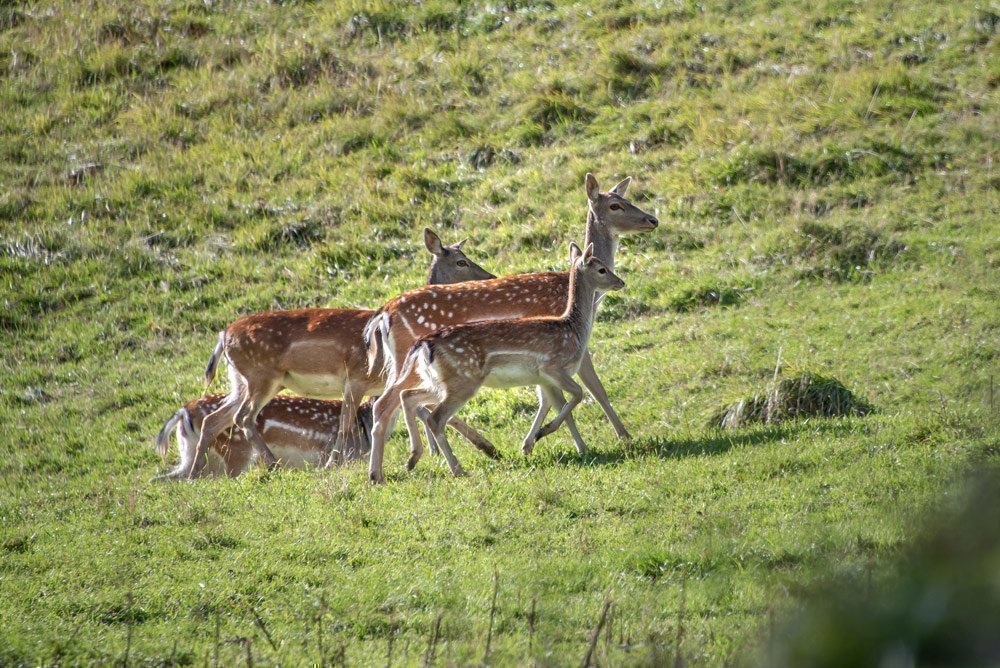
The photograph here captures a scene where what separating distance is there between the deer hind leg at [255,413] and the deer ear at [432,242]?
2213 millimetres

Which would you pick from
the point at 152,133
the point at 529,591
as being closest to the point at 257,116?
the point at 152,133

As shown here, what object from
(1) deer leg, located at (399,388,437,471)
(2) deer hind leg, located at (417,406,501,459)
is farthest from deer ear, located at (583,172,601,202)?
(1) deer leg, located at (399,388,437,471)

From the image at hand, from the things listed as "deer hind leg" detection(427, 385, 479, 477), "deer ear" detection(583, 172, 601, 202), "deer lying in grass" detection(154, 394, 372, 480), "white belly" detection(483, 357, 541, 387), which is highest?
"deer ear" detection(583, 172, 601, 202)

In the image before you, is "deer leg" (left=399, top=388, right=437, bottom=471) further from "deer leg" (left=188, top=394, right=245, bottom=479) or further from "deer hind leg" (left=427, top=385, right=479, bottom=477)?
"deer leg" (left=188, top=394, right=245, bottom=479)

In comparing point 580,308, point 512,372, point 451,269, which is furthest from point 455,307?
point 451,269

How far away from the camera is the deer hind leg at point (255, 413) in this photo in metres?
9.93

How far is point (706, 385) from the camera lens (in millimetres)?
9773

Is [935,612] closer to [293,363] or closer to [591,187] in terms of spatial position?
[293,363]

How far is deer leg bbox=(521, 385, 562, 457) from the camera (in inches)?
341

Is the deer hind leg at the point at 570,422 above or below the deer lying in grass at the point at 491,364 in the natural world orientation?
below

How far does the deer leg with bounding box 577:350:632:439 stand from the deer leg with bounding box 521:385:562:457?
1.08ft

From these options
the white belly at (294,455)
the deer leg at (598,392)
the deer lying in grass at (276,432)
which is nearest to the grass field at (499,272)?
the deer leg at (598,392)

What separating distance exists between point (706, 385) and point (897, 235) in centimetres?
365

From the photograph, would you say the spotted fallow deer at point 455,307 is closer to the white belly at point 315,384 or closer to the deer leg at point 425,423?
the deer leg at point 425,423
